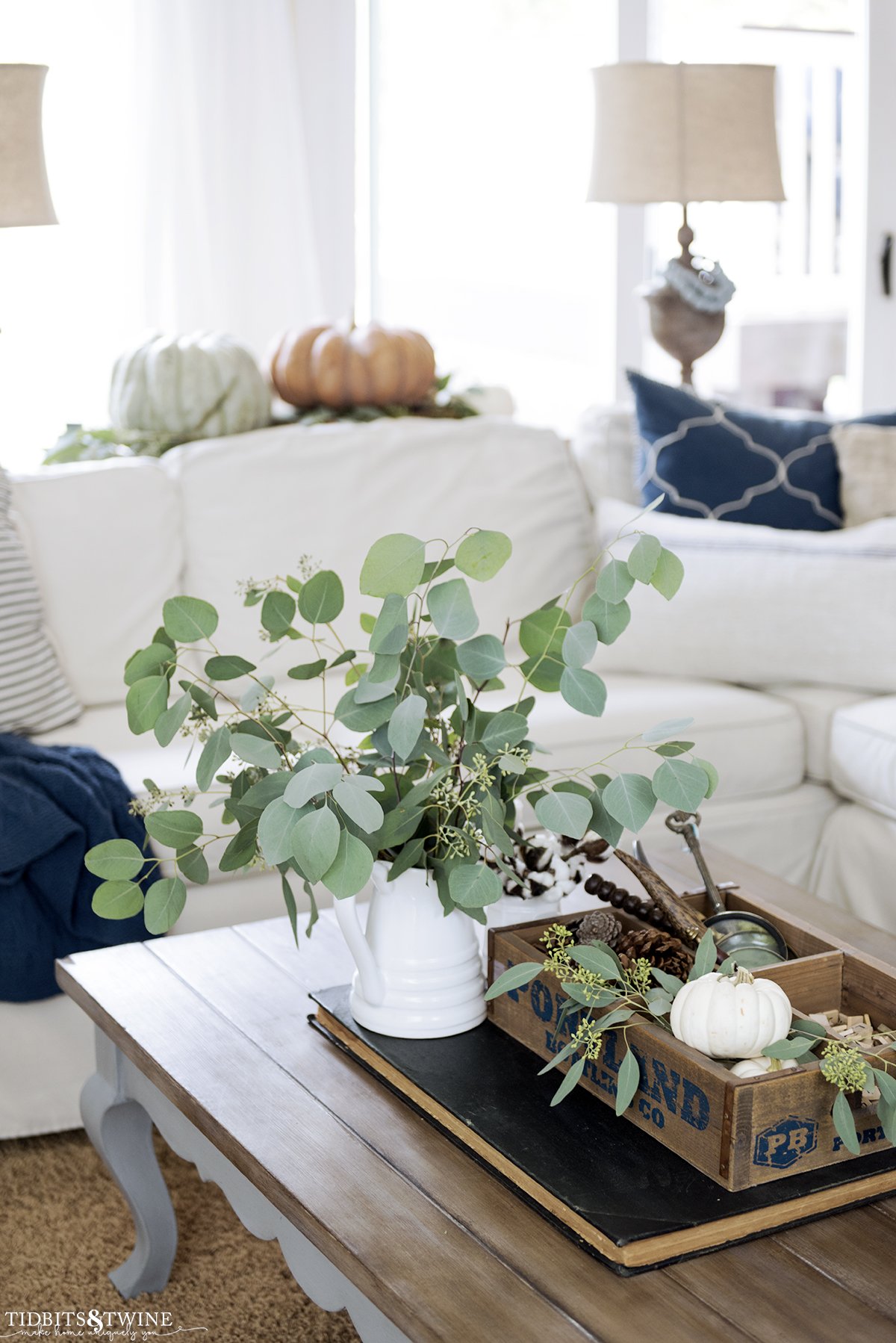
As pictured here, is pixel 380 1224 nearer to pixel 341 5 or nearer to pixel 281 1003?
pixel 281 1003

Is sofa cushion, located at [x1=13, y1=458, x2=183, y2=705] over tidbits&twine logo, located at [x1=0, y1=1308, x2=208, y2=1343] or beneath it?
over

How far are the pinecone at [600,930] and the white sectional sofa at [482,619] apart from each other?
3.18 feet

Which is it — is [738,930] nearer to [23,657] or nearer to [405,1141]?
[405,1141]

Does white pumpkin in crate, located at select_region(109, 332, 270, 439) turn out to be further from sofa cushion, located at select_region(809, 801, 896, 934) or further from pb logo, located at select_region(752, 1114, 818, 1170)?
pb logo, located at select_region(752, 1114, 818, 1170)

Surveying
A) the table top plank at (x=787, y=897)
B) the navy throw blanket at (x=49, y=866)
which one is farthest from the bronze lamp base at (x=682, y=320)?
the navy throw blanket at (x=49, y=866)

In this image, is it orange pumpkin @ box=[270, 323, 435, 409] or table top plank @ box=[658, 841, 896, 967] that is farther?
orange pumpkin @ box=[270, 323, 435, 409]

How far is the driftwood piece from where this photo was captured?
1297 millimetres

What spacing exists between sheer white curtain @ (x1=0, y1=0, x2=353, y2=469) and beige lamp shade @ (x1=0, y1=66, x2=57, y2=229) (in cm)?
115

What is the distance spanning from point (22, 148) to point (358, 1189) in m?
1.77

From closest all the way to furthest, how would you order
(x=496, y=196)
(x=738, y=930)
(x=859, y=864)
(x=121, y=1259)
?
1. (x=738, y=930)
2. (x=121, y=1259)
3. (x=859, y=864)
4. (x=496, y=196)

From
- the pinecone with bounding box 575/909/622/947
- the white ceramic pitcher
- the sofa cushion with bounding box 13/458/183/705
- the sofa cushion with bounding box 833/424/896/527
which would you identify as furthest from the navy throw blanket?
the sofa cushion with bounding box 833/424/896/527

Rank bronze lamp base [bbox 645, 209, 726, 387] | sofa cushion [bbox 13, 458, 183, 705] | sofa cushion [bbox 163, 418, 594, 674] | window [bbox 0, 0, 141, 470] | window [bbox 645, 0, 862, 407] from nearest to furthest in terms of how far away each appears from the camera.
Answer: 1. sofa cushion [bbox 13, 458, 183, 705]
2. sofa cushion [bbox 163, 418, 594, 674]
3. bronze lamp base [bbox 645, 209, 726, 387]
4. window [bbox 0, 0, 141, 470]
5. window [bbox 645, 0, 862, 407]

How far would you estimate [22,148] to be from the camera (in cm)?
226

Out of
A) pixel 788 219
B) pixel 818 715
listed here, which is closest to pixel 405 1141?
pixel 818 715
